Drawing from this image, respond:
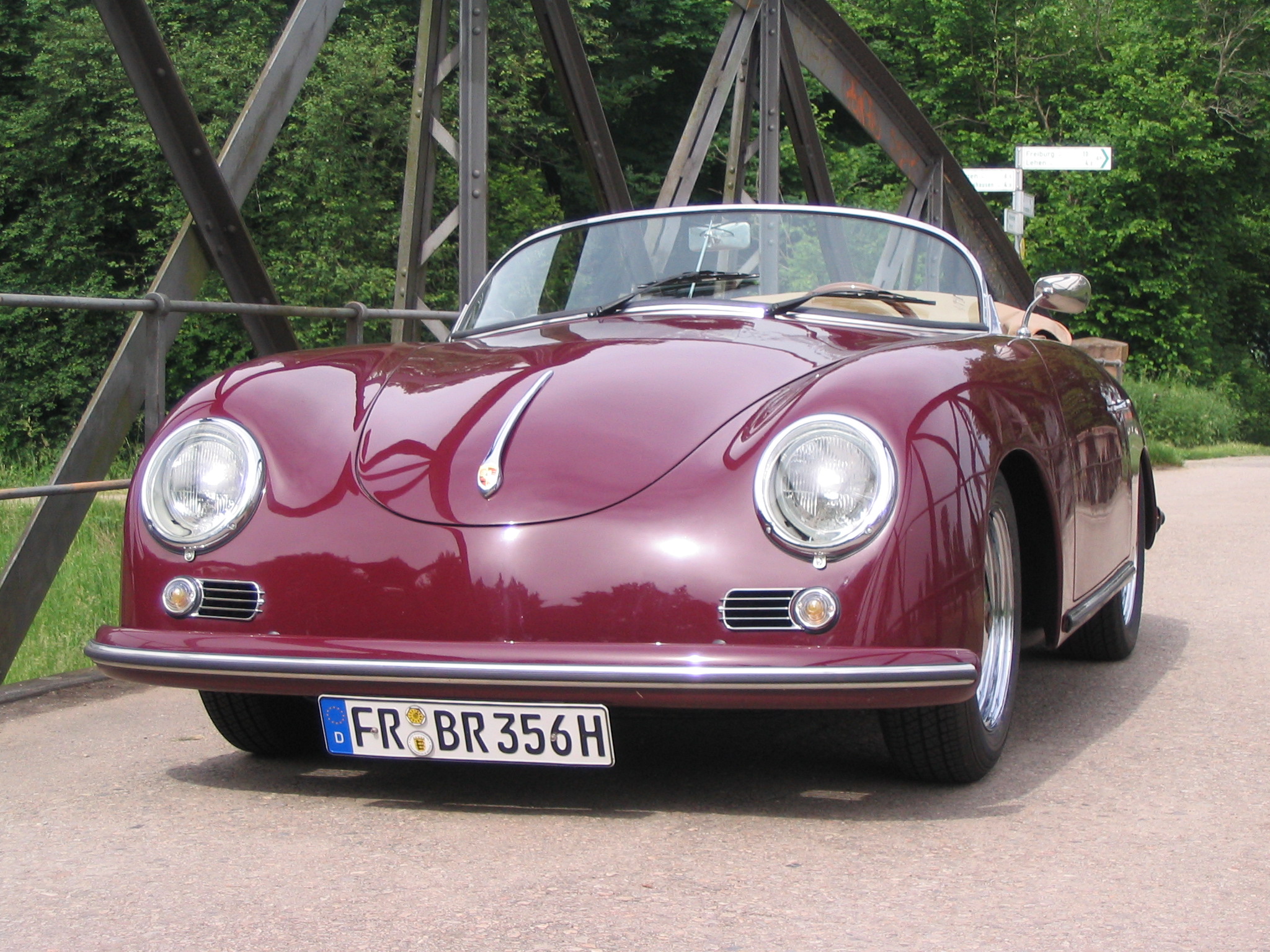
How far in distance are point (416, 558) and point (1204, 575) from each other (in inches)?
199

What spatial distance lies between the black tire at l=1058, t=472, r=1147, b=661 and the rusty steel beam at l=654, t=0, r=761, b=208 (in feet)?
13.9

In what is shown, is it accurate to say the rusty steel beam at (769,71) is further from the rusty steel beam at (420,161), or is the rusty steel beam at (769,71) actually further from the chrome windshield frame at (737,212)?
the chrome windshield frame at (737,212)

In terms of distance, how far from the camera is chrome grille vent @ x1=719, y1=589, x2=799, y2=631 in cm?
294

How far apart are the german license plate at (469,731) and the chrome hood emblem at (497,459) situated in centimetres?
43

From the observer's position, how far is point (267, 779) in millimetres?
3570

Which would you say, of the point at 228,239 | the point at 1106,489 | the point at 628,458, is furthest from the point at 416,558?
the point at 228,239

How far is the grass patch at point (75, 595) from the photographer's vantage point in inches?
229

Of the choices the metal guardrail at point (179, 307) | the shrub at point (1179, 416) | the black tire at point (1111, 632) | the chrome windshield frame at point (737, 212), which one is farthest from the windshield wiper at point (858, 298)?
the shrub at point (1179, 416)

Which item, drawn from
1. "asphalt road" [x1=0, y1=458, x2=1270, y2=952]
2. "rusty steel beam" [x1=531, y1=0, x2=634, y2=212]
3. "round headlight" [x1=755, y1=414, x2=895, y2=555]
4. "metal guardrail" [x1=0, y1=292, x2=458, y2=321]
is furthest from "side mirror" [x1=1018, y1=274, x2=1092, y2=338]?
"rusty steel beam" [x1=531, y1=0, x2=634, y2=212]

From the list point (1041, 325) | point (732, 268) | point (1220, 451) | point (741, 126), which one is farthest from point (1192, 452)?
point (732, 268)

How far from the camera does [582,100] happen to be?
342 inches

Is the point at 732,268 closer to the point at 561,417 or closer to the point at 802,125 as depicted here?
the point at 561,417

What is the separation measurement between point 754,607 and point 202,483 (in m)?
1.23

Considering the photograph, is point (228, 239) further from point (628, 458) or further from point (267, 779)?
point (628, 458)
